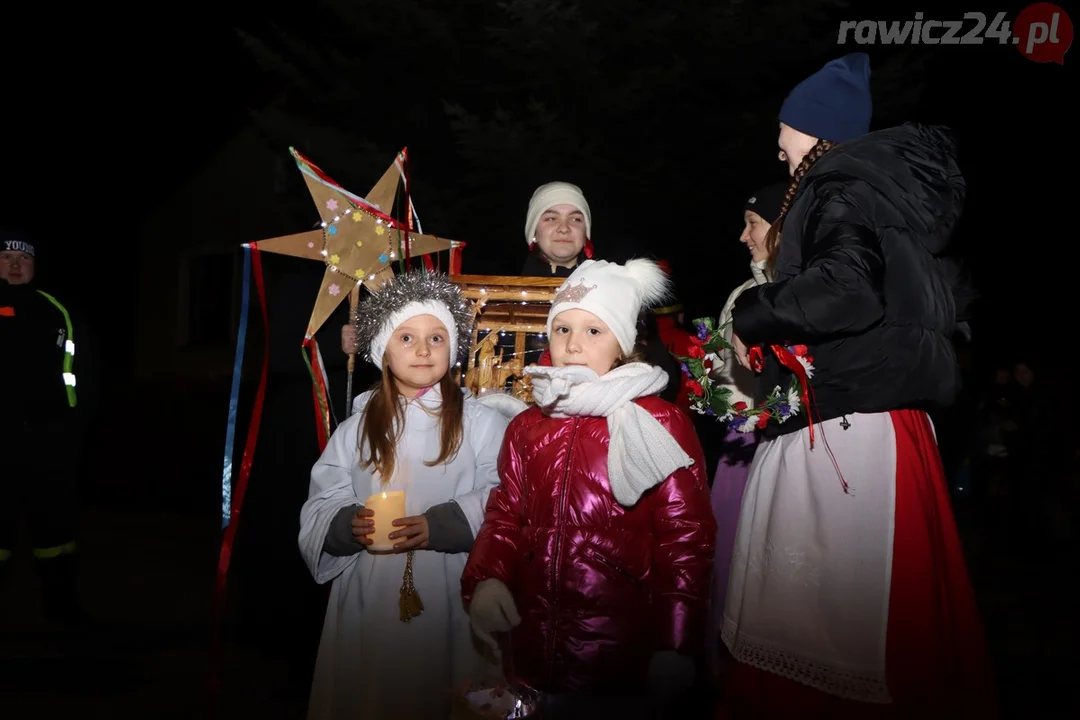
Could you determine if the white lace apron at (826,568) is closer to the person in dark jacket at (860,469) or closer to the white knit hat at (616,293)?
the person in dark jacket at (860,469)

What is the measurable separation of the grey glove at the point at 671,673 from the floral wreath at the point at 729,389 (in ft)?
2.18

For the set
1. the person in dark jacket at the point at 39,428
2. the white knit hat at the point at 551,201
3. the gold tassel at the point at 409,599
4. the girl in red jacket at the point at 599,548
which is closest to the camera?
the girl in red jacket at the point at 599,548

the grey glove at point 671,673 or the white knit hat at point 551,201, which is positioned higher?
the white knit hat at point 551,201

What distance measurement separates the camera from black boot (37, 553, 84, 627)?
19.4 ft

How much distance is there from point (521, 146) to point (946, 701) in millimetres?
6181

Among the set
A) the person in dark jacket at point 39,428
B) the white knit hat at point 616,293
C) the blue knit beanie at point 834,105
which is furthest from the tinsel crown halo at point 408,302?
the person in dark jacket at point 39,428

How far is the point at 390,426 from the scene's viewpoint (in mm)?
3270

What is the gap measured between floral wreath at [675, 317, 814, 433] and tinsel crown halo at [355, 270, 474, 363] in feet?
3.03

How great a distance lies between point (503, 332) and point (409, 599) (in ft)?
4.12

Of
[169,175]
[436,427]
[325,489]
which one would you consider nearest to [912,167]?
[436,427]

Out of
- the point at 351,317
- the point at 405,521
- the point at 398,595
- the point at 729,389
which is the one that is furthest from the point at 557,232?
the point at 398,595

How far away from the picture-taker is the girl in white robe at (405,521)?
10.2 ft

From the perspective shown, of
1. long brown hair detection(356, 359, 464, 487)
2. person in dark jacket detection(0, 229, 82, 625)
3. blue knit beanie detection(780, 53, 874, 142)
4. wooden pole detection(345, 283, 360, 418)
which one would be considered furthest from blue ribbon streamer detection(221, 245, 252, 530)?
person in dark jacket detection(0, 229, 82, 625)

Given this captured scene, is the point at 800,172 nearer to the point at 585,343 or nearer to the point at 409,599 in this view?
the point at 585,343
